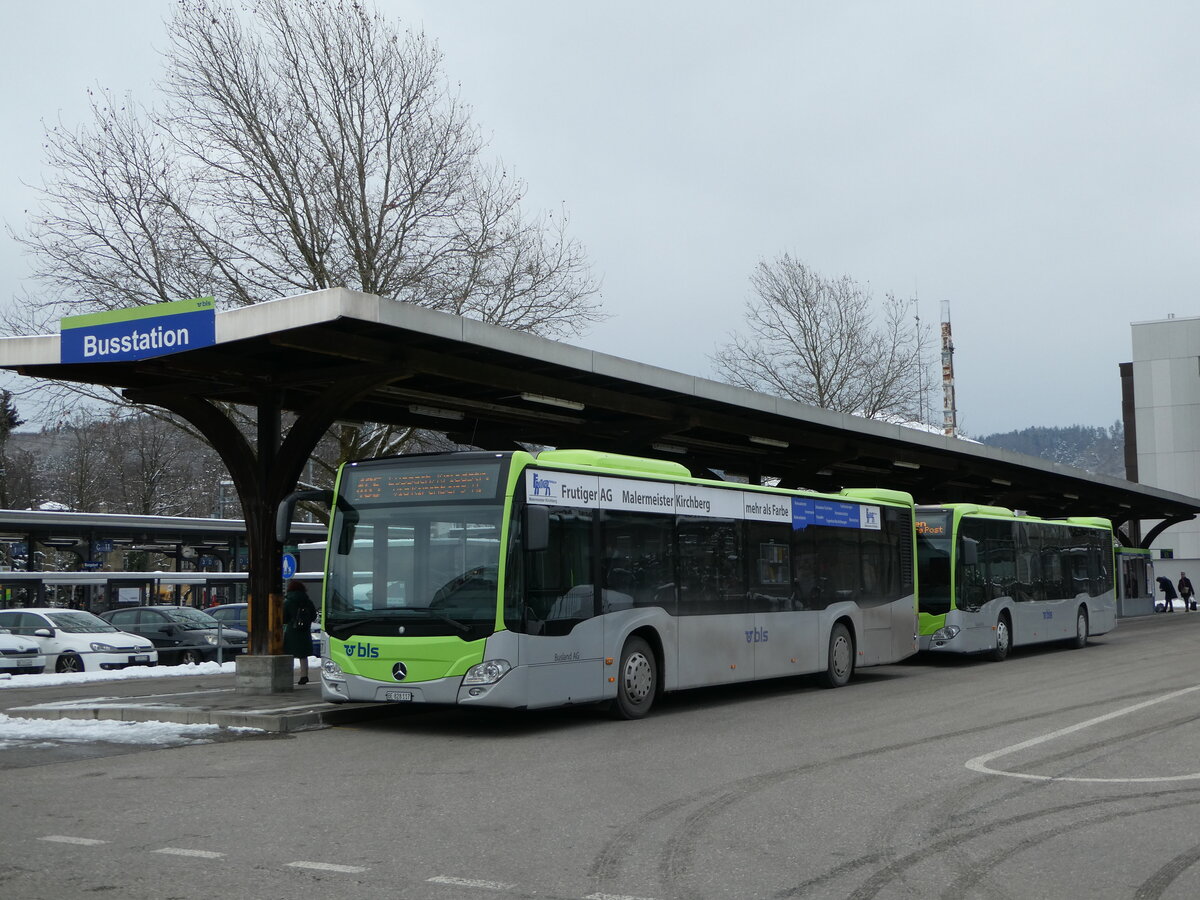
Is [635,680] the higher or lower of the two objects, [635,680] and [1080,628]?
the higher

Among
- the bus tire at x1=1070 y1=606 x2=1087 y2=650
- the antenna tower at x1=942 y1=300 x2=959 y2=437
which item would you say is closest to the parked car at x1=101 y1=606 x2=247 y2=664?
the bus tire at x1=1070 y1=606 x2=1087 y2=650

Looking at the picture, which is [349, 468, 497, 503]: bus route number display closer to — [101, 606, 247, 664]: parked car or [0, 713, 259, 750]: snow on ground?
[0, 713, 259, 750]: snow on ground

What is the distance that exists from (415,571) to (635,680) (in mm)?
2927

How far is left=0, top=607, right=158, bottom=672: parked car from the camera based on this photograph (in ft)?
79.3

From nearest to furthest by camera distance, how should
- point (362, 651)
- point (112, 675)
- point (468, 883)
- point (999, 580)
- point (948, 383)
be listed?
1. point (468, 883)
2. point (362, 651)
3. point (112, 675)
4. point (999, 580)
5. point (948, 383)

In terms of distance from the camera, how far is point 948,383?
71.5m

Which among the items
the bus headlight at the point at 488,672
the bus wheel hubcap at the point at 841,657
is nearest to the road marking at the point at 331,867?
the bus headlight at the point at 488,672

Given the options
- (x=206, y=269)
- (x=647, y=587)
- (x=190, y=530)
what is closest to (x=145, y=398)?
(x=647, y=587)

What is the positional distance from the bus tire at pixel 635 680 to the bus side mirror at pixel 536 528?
6.76 feet

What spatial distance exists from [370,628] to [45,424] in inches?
709

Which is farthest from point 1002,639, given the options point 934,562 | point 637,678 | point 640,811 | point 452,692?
point 640,811

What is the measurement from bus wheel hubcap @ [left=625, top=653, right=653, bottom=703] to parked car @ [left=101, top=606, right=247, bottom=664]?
14.8 m

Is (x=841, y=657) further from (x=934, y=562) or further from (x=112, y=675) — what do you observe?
(x=112, y=675)

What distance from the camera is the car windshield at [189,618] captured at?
89.6 ft
